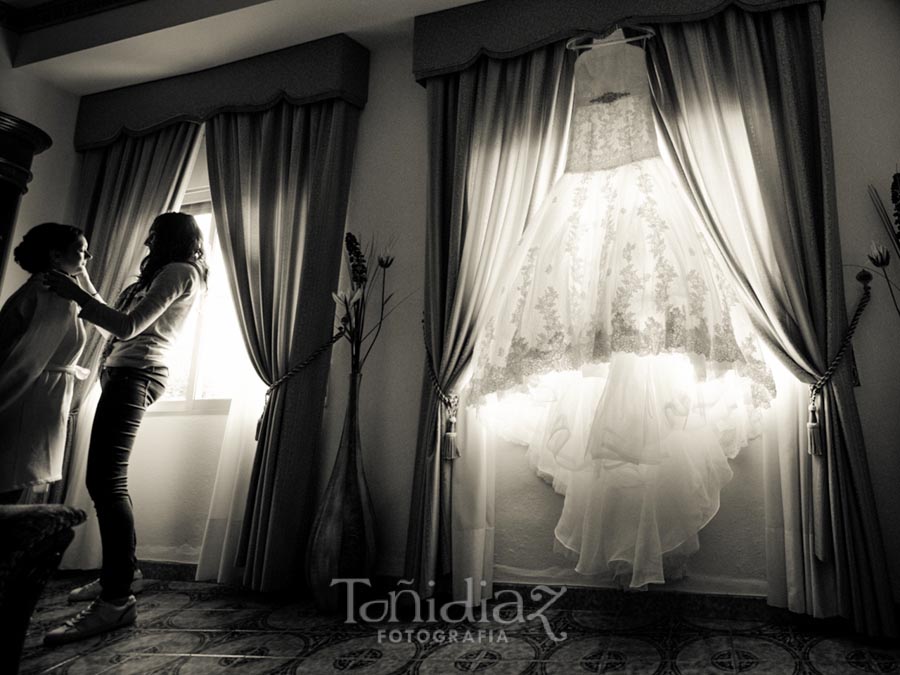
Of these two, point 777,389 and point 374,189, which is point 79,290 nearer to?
point 374,189

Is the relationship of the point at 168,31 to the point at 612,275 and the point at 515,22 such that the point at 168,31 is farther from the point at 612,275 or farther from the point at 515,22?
the point at 612,275

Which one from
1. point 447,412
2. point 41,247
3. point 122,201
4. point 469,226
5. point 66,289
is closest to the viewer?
point 66,289

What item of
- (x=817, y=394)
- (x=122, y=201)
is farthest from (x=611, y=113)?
(x=122, y=201)

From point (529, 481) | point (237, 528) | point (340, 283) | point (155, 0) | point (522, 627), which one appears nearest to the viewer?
point (522, 627)

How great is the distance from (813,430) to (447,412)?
1211 millimetres

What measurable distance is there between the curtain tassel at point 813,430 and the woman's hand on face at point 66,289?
2304mm

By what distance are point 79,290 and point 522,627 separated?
1794mm

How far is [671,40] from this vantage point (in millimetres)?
2561

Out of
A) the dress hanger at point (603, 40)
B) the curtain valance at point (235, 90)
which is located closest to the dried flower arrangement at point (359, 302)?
the curtain valance at point (235, 90)

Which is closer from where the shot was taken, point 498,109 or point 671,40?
point 671,40

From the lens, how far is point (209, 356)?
3.38 meters

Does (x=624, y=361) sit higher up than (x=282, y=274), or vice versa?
(x=282, y=274)

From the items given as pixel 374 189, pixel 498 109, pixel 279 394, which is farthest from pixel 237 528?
pixel 498 109

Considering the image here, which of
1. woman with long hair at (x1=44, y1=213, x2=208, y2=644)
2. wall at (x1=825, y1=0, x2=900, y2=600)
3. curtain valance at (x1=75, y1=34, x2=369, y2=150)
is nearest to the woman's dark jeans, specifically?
woman with long hair at (x1=44, y1=213, x2=208, y2=644)
